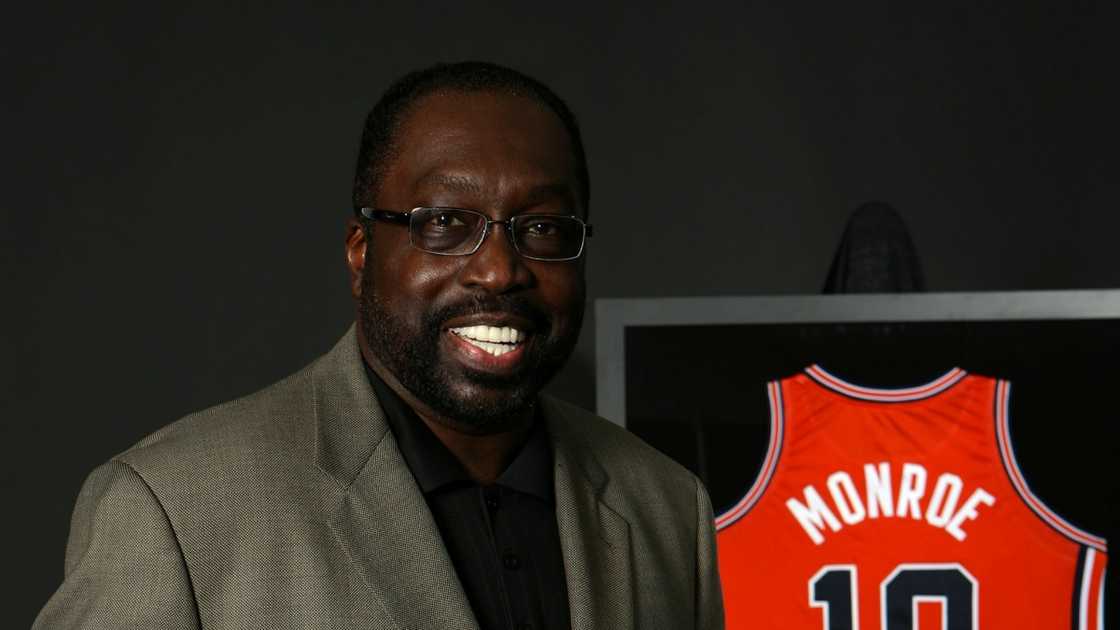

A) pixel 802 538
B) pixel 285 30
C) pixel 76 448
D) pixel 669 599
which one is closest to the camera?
pixel 669 599

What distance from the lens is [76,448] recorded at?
2.85 metres

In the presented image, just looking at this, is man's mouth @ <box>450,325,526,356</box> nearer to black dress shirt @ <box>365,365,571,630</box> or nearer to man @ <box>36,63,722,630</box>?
man @ <box>36,63,722,630</box>

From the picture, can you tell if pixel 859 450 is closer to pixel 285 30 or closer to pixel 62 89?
pixel 285 30

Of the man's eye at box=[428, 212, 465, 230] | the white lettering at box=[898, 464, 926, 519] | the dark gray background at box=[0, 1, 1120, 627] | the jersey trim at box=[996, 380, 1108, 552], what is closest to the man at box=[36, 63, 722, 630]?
the man's eye at box=[428, 212, 465, 230]

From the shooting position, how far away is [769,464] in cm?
210

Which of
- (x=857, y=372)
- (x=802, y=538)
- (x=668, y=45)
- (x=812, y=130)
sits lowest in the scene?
(x=802, y=538)

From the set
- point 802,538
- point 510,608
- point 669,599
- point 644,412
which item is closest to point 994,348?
point 802,538

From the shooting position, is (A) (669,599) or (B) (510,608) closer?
(B) (510,608)

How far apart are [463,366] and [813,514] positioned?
3.50 feet

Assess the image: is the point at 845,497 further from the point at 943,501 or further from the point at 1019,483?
the point at 1019,483

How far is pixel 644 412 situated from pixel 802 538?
0.35 metres

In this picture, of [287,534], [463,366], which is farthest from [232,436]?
[463,366]

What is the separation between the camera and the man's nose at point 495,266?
1.19 metres

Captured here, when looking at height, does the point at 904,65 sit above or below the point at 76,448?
above
